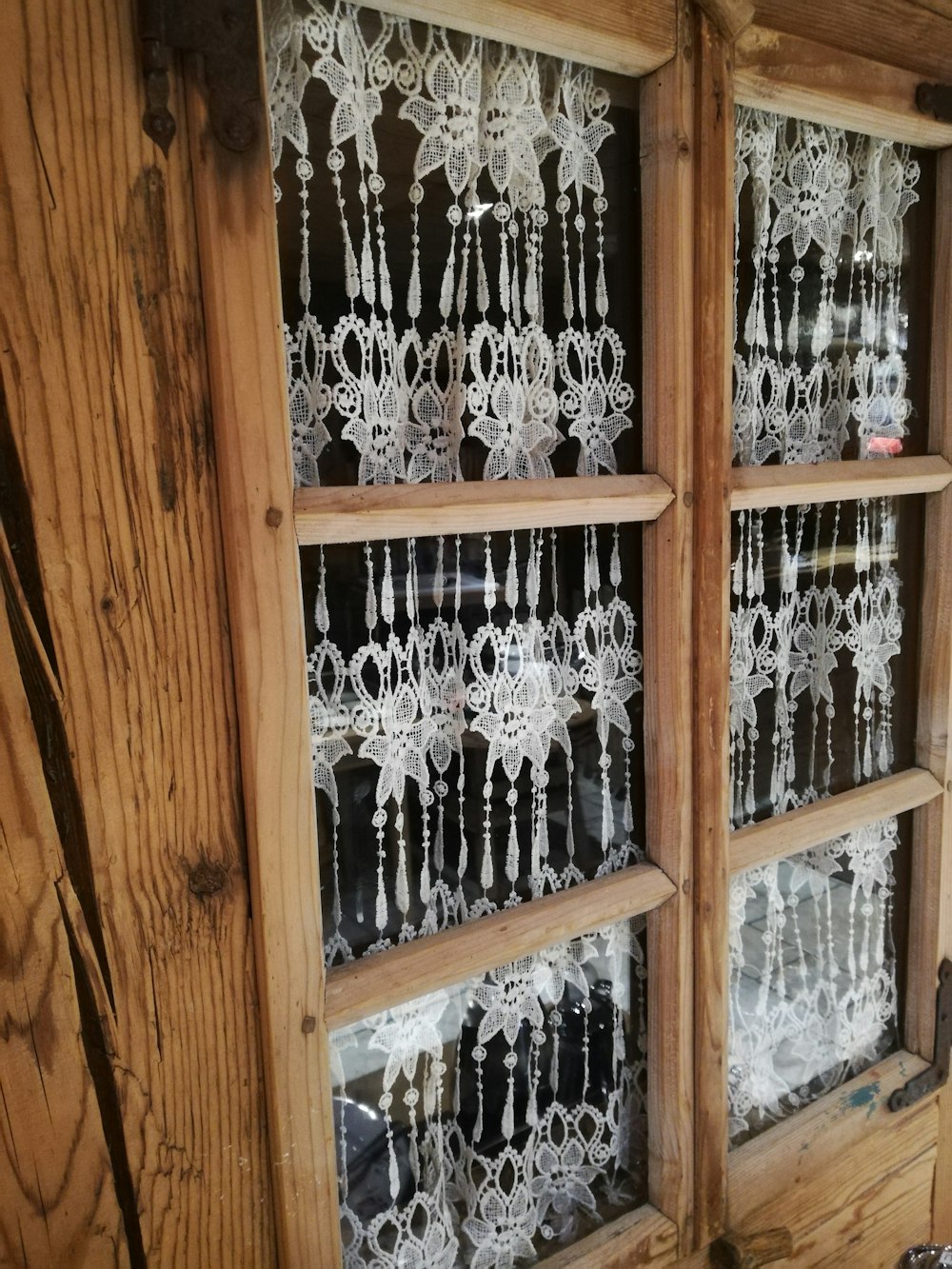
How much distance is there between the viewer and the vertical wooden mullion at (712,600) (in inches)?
41.0

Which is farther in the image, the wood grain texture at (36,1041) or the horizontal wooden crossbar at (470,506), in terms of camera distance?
the horizontal wooden crossbar at (470,506)

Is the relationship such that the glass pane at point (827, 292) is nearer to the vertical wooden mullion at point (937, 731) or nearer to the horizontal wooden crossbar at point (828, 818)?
the vertical wooden mullion at point (937, 731)

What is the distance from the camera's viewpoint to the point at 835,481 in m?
1.23

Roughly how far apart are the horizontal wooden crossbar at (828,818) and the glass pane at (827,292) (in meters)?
0.51

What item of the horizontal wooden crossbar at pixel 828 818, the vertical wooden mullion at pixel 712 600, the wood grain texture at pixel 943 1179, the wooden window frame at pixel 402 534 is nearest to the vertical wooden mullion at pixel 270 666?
the wooden window frame at pixel 402 534

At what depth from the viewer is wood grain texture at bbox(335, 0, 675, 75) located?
0.87m

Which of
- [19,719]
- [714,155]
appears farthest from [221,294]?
[714,155]

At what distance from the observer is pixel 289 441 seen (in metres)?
0.81

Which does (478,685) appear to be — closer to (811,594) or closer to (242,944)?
(242,944)

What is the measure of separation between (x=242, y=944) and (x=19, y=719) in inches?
11.7

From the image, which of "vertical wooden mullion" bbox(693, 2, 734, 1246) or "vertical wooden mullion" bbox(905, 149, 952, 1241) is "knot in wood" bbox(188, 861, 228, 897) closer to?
"vertical wooden mullion" bbox(693, 2, 734, 1246)

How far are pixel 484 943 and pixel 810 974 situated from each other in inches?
27.9

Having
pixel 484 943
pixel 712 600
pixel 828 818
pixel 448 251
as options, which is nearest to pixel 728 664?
pixel 712 600

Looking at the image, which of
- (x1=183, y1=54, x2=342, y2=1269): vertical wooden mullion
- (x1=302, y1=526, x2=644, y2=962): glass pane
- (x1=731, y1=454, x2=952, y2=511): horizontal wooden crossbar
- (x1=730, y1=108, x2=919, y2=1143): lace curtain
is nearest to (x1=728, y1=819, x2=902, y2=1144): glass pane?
(x1=730, y1=108, x2=919, y2=1143): lace curtain
